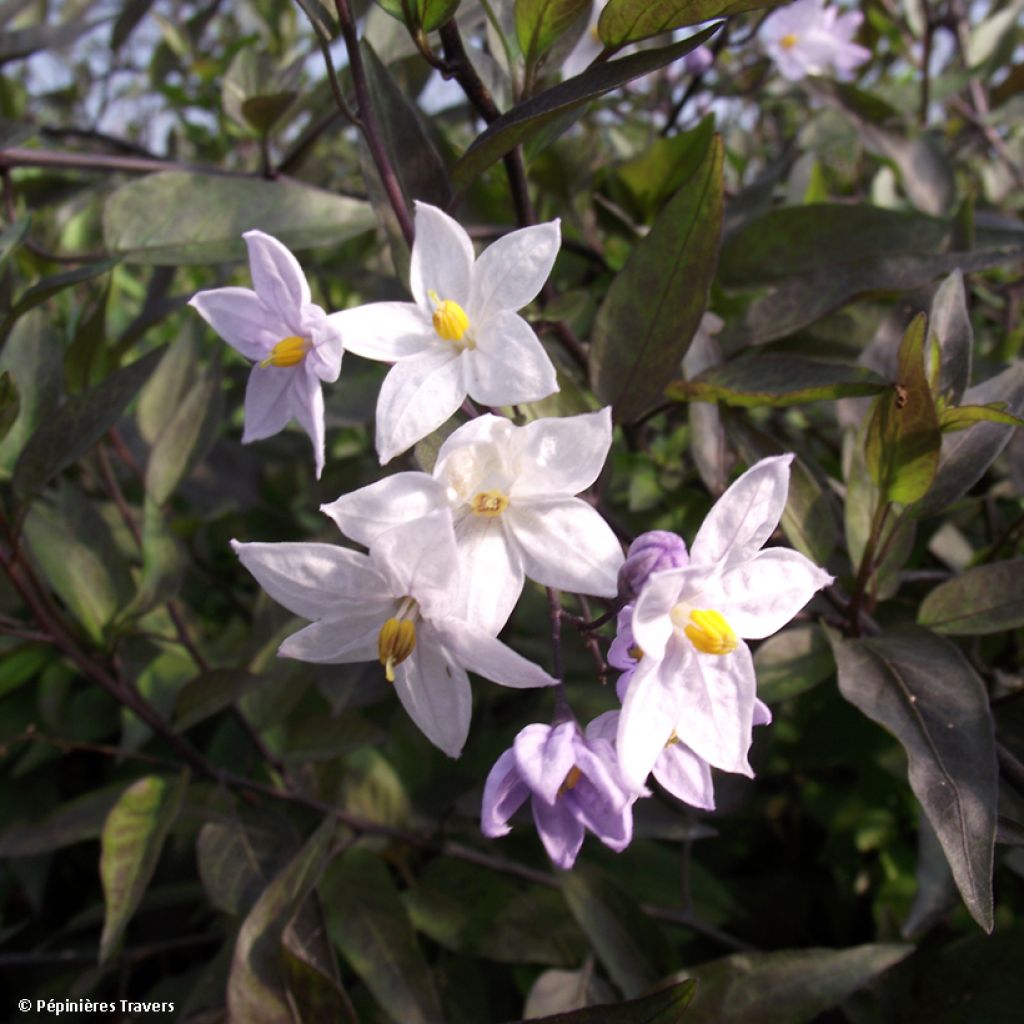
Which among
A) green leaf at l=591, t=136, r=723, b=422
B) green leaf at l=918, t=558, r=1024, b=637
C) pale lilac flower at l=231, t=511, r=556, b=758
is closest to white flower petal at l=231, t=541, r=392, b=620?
pale lilac flower at l=231, t=511, r=556, b=758

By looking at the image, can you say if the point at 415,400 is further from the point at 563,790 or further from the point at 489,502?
the point at 563,790

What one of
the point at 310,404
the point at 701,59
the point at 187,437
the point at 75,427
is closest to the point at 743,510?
the point at 310,404

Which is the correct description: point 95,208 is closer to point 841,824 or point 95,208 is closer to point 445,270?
point 445,270

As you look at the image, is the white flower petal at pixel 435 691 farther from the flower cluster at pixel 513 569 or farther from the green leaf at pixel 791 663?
the green leaf at pixel 791 663

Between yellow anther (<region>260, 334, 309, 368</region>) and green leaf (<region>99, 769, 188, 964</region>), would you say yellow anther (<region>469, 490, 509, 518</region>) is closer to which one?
yellow anther (<region>260, 334, 309, 368</region>)

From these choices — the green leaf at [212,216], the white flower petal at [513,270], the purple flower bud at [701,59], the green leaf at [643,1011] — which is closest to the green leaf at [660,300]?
the white flower petal at [513,270]

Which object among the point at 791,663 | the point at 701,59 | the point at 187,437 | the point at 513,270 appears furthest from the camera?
the point at 701,59
